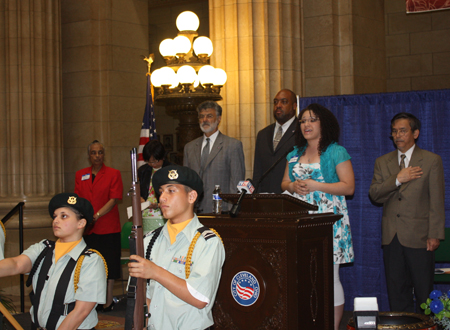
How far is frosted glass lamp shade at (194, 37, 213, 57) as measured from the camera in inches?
307

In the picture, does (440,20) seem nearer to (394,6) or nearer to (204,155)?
(394,6)

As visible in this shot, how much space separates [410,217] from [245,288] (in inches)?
69.7

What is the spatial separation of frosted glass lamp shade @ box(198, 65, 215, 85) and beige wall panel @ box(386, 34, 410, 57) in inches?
159

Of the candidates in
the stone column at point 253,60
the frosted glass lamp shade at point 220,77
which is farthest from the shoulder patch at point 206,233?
the frosted glass lamp shade at point 220,77

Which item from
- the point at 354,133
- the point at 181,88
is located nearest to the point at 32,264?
the point at 354,133

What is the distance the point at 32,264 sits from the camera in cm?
309

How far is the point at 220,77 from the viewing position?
708cm

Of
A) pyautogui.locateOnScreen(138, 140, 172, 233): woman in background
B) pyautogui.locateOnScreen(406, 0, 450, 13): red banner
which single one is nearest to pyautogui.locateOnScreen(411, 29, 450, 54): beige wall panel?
pyautogui.locateOnScreen(406, 0, 450, 13): red banner

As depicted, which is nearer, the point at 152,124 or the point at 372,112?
the point at 372,112

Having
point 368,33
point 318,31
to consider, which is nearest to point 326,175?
point 318,31

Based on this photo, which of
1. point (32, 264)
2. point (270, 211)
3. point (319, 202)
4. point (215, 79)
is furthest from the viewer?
point (215, 79)

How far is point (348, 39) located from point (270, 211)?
4935mm

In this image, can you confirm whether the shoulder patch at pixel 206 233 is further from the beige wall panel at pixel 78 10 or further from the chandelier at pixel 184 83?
the beige wall panel at pixel 78 10

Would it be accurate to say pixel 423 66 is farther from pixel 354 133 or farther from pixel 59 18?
pixel 59 18
